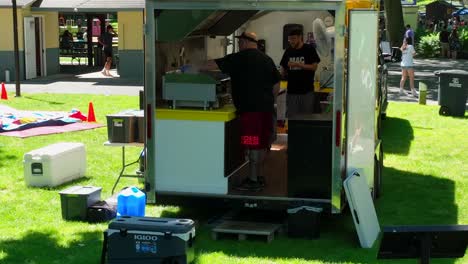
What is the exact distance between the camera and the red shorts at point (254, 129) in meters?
8.55

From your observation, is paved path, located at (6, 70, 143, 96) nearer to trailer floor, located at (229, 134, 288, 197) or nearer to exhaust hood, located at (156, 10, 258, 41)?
exhaust hood, located at (156, 10, 258, 41)

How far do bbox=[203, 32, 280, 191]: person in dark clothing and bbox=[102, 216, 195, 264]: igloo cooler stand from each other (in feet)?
6.49

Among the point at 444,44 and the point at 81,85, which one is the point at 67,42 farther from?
the point at 444,44

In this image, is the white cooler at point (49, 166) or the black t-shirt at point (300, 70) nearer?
the black t-shirt at point (300, 70)

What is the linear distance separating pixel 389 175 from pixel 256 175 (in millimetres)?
3426

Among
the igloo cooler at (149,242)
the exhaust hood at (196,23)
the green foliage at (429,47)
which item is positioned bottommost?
the igloo cooler at (149,242)

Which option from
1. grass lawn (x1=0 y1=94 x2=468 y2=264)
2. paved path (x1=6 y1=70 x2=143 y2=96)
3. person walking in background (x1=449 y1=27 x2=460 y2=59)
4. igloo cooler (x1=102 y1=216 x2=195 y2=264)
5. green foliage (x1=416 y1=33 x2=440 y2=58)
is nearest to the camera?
igloo cooler (x1=102 y1=216 x2=195 y2=264)

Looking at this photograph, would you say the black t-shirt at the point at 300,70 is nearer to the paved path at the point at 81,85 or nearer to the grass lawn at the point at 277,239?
the grass lawn at the point at 277,239

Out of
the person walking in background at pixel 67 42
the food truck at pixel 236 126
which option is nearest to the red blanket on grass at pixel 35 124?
the food truck at pixel 236 126

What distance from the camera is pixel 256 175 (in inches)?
342

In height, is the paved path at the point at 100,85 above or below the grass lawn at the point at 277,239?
above

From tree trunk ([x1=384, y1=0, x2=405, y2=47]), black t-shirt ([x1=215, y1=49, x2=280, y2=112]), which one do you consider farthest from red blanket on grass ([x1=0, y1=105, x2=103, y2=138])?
tree trunk ([x1=384, y1=0, x2=405, y2=47])

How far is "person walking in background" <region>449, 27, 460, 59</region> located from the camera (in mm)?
36875

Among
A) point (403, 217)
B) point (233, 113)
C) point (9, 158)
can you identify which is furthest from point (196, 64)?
point (9, 158)
